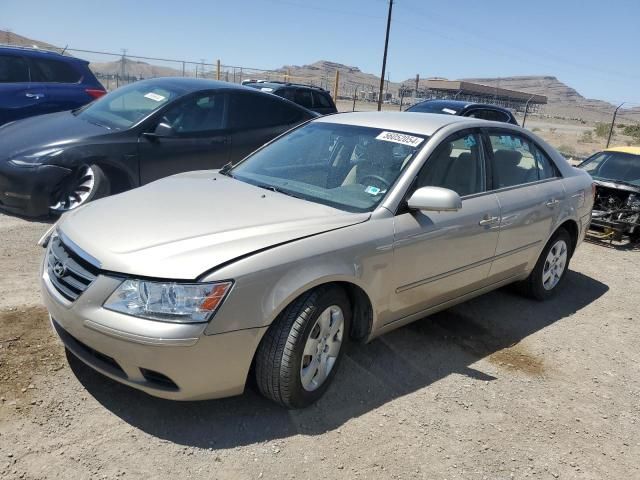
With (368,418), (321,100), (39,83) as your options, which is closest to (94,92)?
(39,83)

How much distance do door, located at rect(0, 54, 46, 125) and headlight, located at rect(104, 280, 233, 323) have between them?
22.0ft

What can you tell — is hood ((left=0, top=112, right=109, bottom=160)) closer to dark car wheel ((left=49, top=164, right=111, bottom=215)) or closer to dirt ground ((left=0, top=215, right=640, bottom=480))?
dark car wheel ((left=49, top=164, right=111, bottom=215))

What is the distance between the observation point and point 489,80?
478 feet

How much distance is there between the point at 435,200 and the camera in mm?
3164

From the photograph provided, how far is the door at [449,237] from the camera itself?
3324 mm

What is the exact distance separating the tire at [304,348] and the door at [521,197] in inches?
66.5

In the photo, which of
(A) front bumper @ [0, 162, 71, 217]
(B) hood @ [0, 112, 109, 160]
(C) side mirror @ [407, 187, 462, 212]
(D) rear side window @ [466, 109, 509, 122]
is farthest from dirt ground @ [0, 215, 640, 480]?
(D) rear side window @ [466, 109, 509, 122]

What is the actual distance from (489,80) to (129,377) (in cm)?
15669

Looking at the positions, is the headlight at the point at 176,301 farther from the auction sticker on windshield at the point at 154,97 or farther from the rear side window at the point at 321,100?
the rear side window at the point at 321,100

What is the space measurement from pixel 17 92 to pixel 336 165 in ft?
20.8

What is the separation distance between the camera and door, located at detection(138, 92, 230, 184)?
5980 mm

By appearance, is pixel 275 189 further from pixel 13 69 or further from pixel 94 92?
pixel 13 69

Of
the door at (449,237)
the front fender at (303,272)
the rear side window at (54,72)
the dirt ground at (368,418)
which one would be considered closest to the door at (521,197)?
the door at (449,237)

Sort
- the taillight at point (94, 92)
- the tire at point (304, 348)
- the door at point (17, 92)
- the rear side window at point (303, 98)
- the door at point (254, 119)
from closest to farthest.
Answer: the tire at point (304, 348)
the door at point (254, 119)
the door at point (17, 92)
the taillight at point (94, 92)
the rear side window at point (303, 98)
